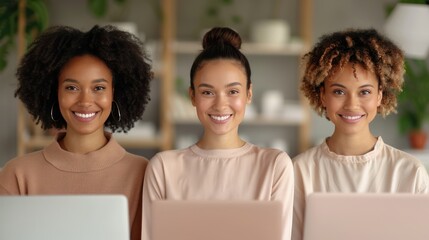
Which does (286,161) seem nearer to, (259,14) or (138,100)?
(138,100)

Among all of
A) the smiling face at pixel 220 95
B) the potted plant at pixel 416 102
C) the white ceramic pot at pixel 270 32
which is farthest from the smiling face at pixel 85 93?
the potted plant at pixel 416 102

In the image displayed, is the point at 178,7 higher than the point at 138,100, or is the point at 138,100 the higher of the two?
the point at 178,7

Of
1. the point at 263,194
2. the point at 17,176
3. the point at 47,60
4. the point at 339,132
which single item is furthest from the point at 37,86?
the point at 339,132

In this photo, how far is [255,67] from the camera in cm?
605

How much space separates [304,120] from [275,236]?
4124mm

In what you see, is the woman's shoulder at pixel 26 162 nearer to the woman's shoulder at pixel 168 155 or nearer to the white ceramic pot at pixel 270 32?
the woman's shoulder at pixel 168 155

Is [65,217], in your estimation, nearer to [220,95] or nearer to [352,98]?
[220,95]

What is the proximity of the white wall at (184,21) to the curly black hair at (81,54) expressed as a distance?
3.44 m

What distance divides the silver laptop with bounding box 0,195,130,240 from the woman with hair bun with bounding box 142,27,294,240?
0.42 meters

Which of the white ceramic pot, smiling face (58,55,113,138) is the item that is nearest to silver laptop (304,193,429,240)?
smiling face (58,55,113,138)

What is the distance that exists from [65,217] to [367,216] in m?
0.68

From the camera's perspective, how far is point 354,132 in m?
2.34

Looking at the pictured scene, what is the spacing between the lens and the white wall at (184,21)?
5949mm

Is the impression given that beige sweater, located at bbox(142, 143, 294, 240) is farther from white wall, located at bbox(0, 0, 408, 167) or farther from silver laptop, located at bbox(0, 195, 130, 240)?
Result: white wall, located at bbox(0, 0, 408, 167)
